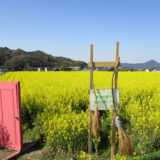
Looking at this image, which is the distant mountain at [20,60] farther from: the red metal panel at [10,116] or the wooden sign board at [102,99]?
the wooden sign board at [102,99]

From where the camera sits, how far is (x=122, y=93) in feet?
20.9

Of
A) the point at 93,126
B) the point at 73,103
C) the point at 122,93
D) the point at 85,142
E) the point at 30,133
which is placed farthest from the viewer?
the point at 122,93

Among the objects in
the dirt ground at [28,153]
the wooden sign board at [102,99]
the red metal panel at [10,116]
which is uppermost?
the wooden sign board at [102,99]

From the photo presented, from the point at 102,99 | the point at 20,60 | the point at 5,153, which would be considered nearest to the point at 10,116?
the point at 5,153

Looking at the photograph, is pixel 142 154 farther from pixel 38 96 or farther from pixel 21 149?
pixel 38 96

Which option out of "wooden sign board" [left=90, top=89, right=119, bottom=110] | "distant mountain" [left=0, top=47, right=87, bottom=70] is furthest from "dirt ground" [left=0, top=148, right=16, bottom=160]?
"distant mountain" [left=0, top=47, right=87, bottom=70]

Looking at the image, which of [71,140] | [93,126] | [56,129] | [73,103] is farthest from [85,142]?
Answer: [73,103]

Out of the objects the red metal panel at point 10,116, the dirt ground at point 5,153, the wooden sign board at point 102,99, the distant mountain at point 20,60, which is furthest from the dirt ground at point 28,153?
the distant mountain at point 20,60

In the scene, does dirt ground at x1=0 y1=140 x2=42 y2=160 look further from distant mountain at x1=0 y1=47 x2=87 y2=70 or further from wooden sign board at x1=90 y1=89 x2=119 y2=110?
distant mountain at x1=0 y1=47 x2=87 y2=70

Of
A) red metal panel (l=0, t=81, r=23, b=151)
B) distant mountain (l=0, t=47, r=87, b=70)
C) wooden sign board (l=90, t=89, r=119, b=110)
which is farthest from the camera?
distant mountain (l=0, t=47, r=87, b=70)

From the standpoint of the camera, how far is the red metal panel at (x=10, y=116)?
3.58 metres

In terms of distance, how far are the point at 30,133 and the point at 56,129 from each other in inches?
59.9

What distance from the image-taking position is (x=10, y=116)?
377 centimetres

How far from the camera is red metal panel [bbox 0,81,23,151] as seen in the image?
141 inches
